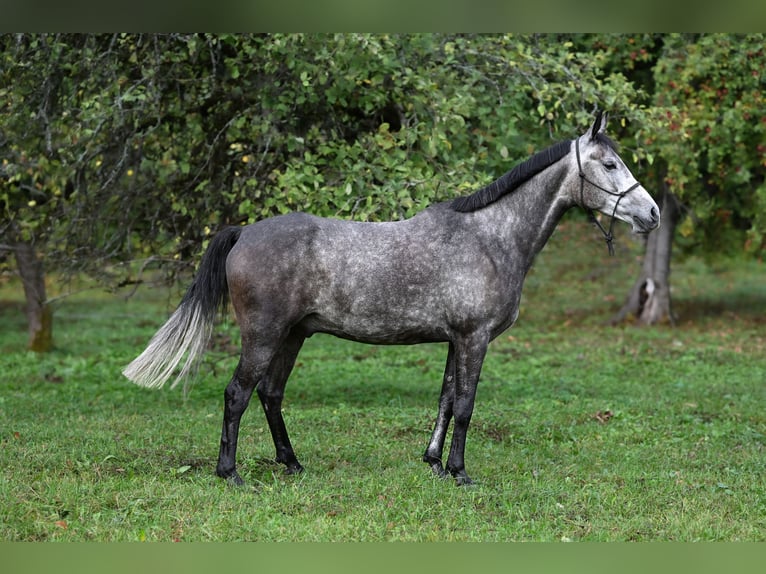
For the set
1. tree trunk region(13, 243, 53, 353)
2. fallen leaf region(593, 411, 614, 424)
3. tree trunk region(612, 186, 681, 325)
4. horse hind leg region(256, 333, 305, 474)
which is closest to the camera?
horse hind leg region(256, 333, 305, 474)

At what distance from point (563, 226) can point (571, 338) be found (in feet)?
18.8

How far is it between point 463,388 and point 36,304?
9.76 metres

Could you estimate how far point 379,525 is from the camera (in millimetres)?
5234

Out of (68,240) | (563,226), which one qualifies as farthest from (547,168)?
(563,226)

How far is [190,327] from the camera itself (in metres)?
6.46

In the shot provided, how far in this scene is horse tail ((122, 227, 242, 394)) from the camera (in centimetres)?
634

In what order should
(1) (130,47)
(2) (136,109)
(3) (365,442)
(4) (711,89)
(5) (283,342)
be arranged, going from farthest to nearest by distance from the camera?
(4) (711,89), (1) (130,47), (2) (136,109), (3) (365,442), (5) (283,342)

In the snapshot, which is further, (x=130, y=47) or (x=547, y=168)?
(x=130, y=47)

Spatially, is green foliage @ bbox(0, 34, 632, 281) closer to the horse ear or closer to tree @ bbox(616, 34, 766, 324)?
the horse ear

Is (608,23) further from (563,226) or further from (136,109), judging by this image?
(563,226)

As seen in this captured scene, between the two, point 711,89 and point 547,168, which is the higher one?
point 711,89

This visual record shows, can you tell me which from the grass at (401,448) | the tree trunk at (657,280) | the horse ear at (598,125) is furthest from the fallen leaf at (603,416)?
the tree trunk at (657,280)

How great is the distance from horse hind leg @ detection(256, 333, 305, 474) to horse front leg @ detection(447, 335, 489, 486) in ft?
3.99

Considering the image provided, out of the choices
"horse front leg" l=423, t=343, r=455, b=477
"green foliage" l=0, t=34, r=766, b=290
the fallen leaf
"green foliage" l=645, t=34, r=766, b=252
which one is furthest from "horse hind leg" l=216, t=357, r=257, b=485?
"green foliage" l=645, t=34, r=766, b=252
